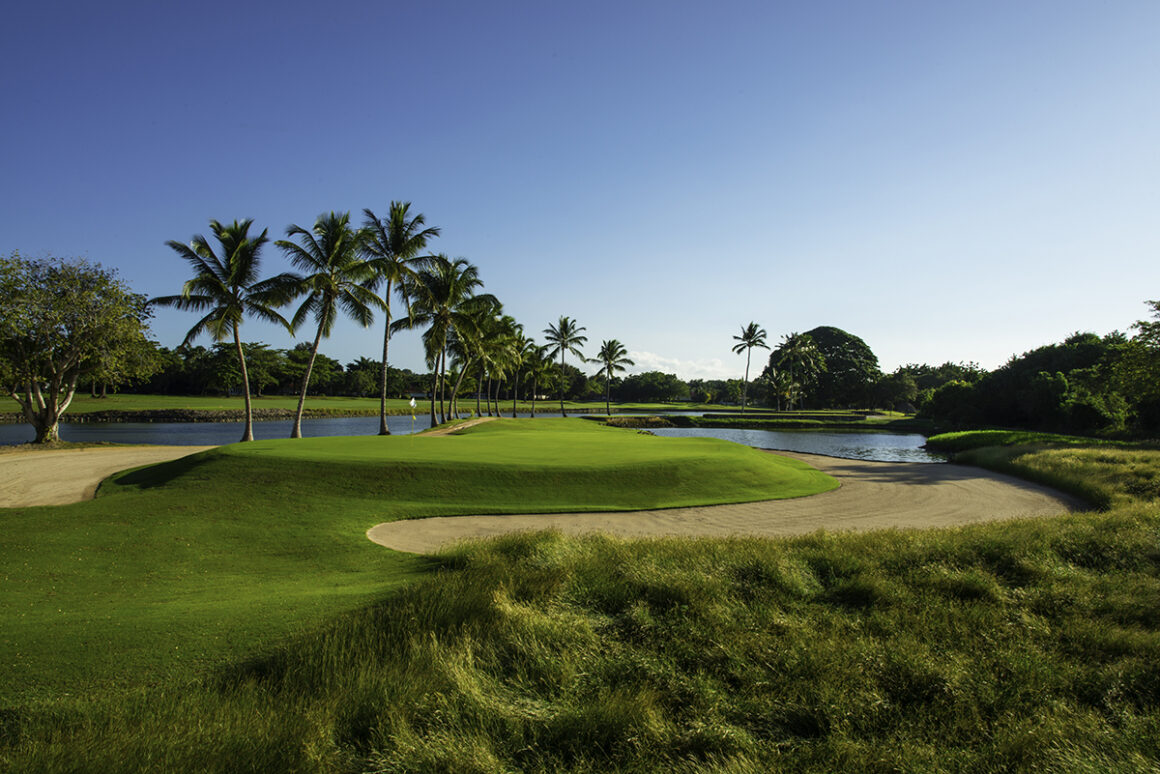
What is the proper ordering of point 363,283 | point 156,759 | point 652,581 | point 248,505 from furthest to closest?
point 363,283 < point 248,505 < point 652,581 < point 156,759

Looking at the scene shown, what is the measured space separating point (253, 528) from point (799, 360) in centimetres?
10373

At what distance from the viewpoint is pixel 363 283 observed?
121 ft

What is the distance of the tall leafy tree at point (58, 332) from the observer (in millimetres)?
26703

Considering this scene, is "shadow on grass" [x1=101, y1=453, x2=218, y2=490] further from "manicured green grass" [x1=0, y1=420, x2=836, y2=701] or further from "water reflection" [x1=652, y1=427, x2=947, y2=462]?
"water reflection" [x1=652, y1=427, x2=947, y2=462]

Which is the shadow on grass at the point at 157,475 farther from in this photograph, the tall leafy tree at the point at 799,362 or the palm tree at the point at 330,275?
the tall leafy tree at the point at 799,362

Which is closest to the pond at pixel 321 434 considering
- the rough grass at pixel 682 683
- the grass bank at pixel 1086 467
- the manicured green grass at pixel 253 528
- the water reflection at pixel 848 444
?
the water reflection at pixel 848 444

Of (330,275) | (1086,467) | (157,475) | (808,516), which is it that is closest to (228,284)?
(330,275)

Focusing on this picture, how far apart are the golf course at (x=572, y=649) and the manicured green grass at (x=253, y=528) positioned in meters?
0.06

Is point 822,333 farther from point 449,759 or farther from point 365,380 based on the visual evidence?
point 449,759

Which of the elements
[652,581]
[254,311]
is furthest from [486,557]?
[254,311]

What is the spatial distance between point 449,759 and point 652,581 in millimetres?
4149

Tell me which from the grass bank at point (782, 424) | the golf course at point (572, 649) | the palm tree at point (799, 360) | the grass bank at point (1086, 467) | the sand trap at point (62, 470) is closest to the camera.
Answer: the golf course at point (572, 649)

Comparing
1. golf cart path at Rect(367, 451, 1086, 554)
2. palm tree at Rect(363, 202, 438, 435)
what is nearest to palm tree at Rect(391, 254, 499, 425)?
palm tree at Rect(363, 202, 438, 435)

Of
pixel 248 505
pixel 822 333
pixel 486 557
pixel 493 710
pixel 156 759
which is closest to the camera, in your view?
pixel 156 759
